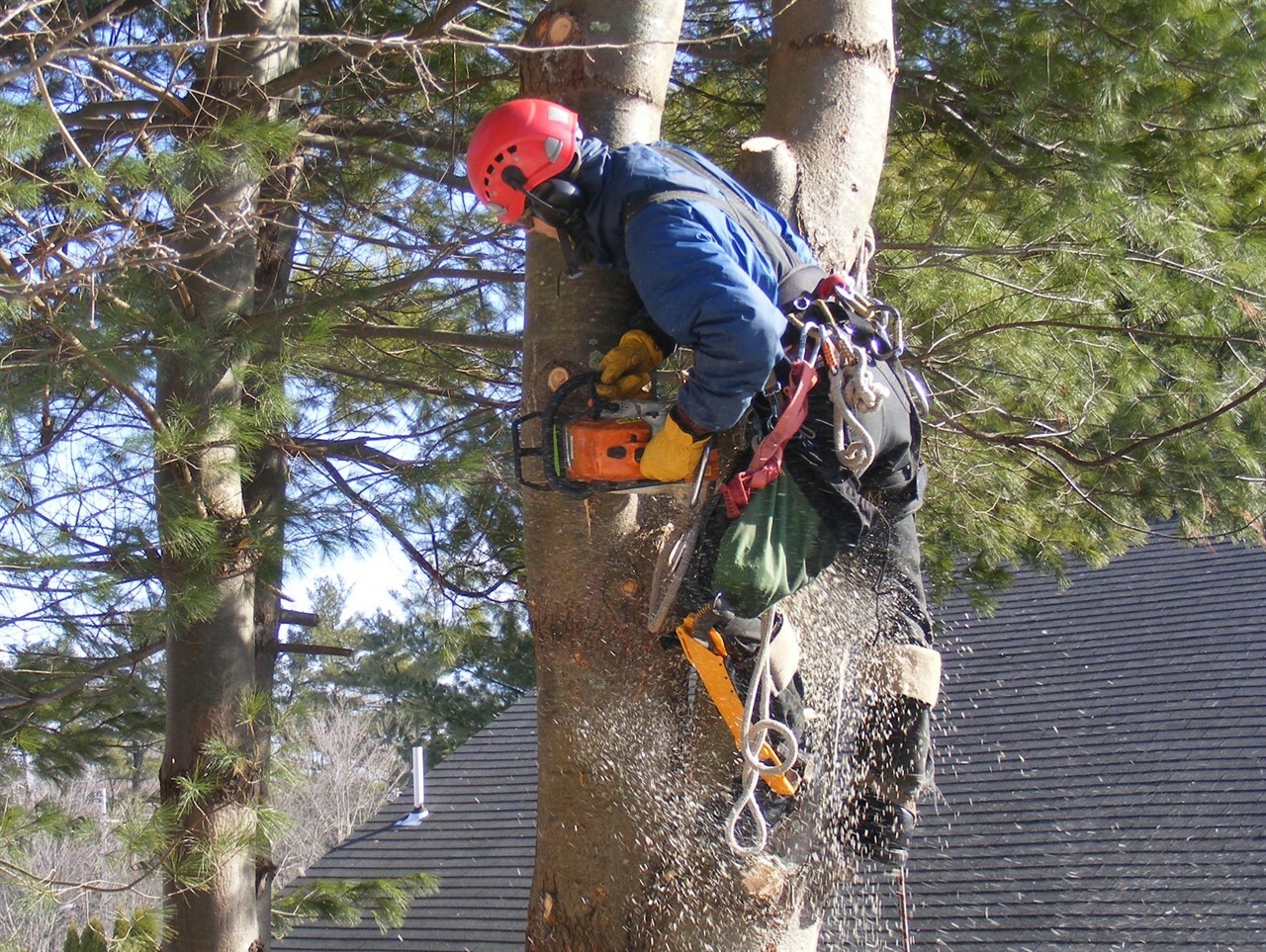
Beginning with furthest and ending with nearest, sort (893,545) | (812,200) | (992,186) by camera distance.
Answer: (992,186) < (893,545) < (812,200)

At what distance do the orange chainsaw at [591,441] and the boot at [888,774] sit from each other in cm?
88

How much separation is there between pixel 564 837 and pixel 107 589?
7.81 ft

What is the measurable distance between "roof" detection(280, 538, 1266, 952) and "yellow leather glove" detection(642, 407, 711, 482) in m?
3.13

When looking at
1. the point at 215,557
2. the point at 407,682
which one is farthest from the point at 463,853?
the point at 407,682

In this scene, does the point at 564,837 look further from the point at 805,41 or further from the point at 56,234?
the point at 56,234

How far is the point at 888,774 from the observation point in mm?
3213

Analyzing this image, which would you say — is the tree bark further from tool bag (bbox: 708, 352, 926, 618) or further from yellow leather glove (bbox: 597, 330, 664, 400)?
tool bag (bbox: 708, 352, 926, 618)

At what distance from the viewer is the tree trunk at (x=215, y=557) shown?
4.25m

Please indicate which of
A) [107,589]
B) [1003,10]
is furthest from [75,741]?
[1003,10]

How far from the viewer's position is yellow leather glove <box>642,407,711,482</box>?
2.62 m

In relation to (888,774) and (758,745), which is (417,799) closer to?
(888,774)

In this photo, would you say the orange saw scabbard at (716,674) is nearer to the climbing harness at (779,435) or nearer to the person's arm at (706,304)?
the climbing harness at (779,435)

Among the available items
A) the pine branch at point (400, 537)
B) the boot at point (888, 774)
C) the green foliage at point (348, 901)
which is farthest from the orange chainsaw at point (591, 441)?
the green foliage at point (348, 901)

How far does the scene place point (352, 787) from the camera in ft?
111
